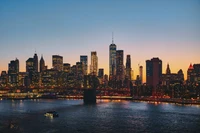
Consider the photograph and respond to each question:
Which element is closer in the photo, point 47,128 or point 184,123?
point 47,128

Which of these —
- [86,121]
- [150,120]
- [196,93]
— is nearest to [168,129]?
[150,120]

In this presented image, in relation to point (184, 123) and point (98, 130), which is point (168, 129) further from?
point (98, 130)

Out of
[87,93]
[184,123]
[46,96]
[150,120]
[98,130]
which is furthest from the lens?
[46,96]

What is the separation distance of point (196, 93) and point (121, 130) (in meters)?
93.7

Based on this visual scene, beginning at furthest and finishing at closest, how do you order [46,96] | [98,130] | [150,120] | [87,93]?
[46,96] < [87,93] < [150,120] < [98,130]

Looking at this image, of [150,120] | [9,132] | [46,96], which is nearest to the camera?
[9,132]

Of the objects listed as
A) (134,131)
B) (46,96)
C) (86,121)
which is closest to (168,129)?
(134,131)

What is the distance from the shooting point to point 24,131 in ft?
163

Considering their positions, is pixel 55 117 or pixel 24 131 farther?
pixel 55 117

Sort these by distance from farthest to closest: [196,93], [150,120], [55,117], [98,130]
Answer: [196,93] < [55,117] < [150,120] < [98,130]

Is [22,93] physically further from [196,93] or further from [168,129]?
[168,129]

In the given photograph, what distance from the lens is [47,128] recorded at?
53.1 m

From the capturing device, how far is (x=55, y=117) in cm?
6900

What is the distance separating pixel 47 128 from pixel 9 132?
6.39 meters
